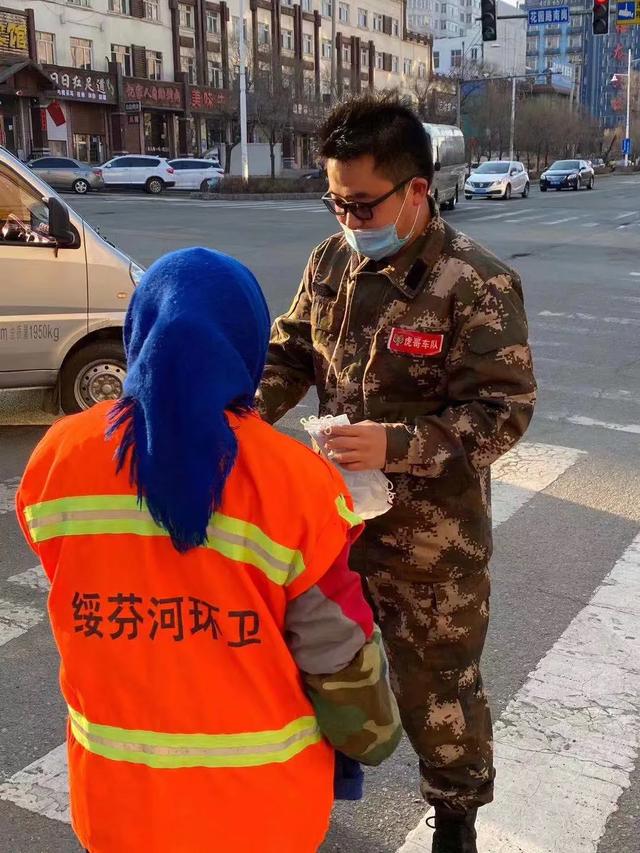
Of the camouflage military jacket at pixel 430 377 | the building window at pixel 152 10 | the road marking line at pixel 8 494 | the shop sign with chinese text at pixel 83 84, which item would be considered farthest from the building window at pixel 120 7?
the camouflage military jacket at pixel 430 377

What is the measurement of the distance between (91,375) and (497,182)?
33.8m

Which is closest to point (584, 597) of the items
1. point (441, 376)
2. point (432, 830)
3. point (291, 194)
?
point (432, 830)

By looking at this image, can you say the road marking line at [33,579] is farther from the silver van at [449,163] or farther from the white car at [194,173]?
the white car at [194,173]

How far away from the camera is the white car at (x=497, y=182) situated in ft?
126

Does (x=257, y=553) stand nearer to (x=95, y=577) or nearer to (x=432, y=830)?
(x=95, y=577)

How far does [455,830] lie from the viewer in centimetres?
244

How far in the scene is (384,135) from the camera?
214 cm

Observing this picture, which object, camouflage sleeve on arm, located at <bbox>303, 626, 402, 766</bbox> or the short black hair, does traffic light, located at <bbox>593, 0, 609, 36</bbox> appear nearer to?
the short black hair

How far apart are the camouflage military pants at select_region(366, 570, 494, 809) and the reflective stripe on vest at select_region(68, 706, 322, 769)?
74cm

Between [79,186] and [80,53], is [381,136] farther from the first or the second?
[80,53]

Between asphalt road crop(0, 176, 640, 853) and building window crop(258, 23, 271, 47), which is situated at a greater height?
building window crop(258, 23, 271, 47)

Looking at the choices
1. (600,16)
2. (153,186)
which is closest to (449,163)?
(600,16)

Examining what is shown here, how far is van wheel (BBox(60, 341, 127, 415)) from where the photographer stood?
692 centimetres

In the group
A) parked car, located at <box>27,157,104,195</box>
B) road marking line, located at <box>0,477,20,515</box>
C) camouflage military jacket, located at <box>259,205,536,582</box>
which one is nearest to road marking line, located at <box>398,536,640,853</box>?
camouflage military jacket, located at <box>259,205,536,582</box>
